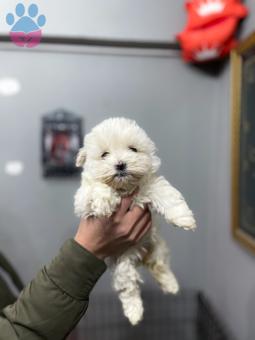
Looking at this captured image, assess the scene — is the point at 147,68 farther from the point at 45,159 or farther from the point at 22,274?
the point at 22,274

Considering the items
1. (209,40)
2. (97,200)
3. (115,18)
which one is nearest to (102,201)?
(97,200)

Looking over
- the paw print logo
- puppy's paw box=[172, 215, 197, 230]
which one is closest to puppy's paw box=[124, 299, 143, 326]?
puppy's paw box=[172, 215, 197, 230]

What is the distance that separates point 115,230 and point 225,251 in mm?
684

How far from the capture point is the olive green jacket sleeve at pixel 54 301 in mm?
549

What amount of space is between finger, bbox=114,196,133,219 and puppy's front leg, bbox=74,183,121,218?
0.04 feet

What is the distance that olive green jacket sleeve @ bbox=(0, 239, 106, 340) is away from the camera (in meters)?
0.55

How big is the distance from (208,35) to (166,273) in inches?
27.8

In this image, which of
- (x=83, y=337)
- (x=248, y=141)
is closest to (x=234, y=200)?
(x=248, y=141)

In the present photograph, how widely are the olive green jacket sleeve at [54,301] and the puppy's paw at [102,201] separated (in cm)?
7

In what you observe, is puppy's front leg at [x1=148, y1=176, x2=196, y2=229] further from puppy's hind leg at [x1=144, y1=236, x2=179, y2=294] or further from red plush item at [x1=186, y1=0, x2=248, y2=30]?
red plush item at [x1=186, y1=0, x2=248, y2=30]

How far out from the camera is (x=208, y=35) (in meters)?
1.01

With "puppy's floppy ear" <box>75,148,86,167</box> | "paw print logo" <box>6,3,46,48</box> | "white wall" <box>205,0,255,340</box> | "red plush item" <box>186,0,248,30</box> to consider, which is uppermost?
"red plush item" <box>186,0,248,30</box>

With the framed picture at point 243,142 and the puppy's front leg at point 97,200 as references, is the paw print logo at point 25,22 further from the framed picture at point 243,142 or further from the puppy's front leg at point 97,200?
the framed picture at point 243,142

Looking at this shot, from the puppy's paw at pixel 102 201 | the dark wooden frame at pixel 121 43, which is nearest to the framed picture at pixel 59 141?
the dark wooden frame at pixel 121 43
